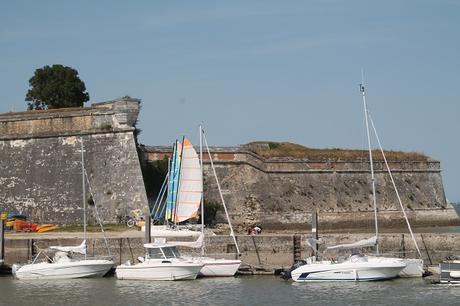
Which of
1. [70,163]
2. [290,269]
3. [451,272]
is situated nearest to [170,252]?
[290,269]

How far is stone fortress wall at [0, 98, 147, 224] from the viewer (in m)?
44.0

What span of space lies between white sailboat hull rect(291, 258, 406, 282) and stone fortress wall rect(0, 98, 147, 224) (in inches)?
559

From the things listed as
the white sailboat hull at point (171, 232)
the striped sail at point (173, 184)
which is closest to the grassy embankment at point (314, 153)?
the striped sail at point (173, 184)

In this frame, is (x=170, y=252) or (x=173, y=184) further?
(x=173, y=184)

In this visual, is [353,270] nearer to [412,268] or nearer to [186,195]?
[412,268]

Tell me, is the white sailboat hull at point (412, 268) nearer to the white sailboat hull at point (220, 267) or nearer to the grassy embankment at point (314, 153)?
the white sailboat hull at point (220, 267)

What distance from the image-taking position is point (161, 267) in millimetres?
31641

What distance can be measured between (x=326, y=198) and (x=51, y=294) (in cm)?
2821

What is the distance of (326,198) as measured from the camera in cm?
5531

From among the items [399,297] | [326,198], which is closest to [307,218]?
[326,198]

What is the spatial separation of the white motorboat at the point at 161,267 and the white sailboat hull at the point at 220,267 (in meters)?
0.40

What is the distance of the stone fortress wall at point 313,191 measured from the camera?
5128cm

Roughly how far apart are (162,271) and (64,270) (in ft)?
12.5

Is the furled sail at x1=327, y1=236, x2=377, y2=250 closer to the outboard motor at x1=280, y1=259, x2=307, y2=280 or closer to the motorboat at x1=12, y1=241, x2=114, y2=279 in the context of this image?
the outboard motor at x1=280, y1=259, x2=307, y2=280
